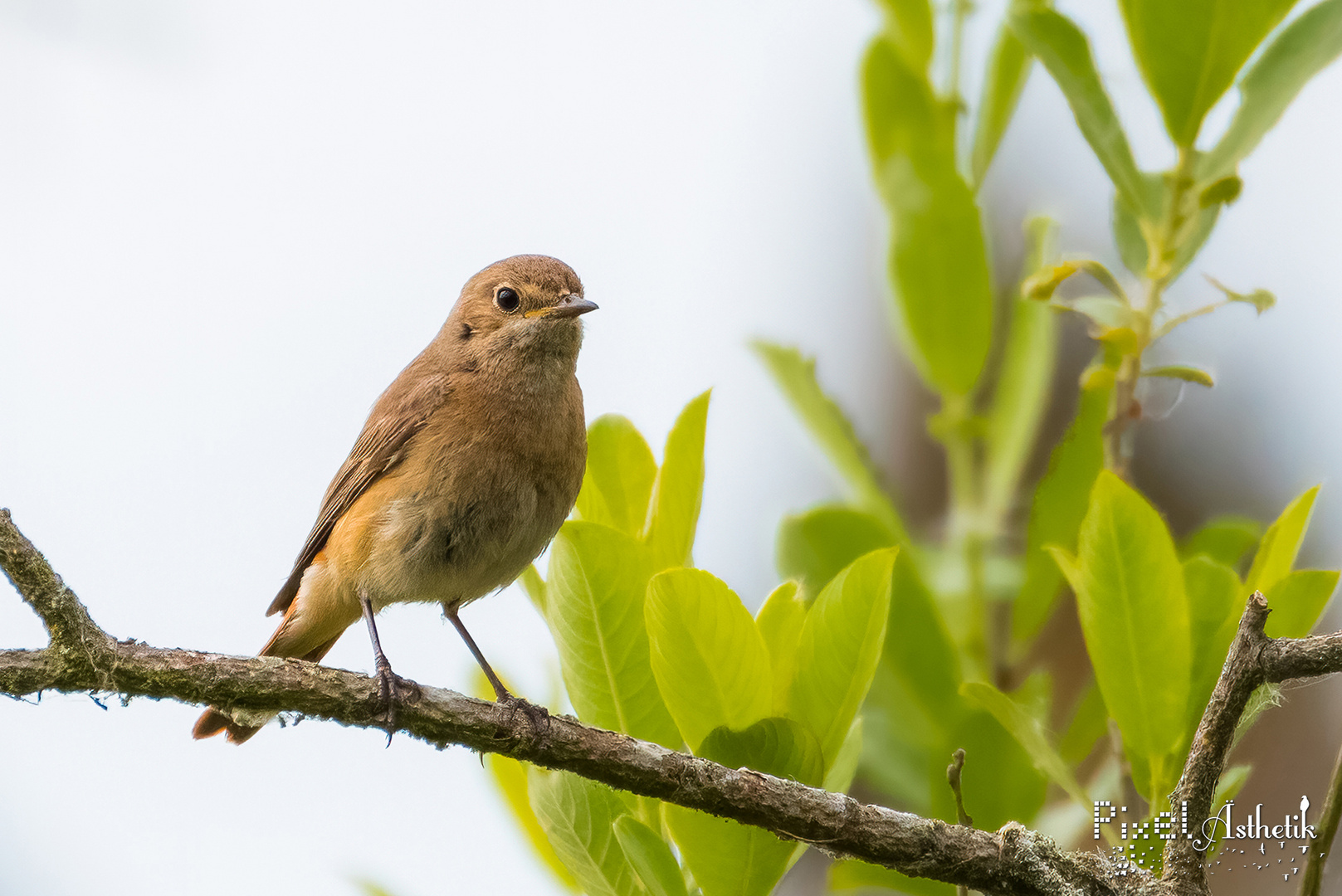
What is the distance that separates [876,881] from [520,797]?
2.51ft

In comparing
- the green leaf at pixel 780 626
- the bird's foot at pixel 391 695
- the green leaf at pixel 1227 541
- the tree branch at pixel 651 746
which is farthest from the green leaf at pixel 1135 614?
the bird's foot at pixel 391 695

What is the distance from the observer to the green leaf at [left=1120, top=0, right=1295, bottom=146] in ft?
7.29

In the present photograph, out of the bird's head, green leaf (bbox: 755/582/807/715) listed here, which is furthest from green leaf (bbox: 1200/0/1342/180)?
the bird's head

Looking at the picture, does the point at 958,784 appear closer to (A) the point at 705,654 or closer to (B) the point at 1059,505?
(A) the point at 705,654

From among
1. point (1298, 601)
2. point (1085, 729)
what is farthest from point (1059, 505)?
point (1298, 601)

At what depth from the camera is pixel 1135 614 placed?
6.60 feet

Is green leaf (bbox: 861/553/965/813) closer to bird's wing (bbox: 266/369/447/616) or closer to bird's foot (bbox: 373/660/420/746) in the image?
bird's foot (bbox: 373/660/420/746)

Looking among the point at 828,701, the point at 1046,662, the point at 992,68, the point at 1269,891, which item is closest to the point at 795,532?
the point at 828,701

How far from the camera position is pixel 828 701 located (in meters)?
2.08

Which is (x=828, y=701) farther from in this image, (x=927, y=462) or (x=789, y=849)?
(x=927, y=462)

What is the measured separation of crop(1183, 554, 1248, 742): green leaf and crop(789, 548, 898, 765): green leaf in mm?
556

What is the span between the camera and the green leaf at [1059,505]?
2.66m

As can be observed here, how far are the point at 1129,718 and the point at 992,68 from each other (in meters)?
1.51

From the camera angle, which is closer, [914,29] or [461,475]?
[914,29]
